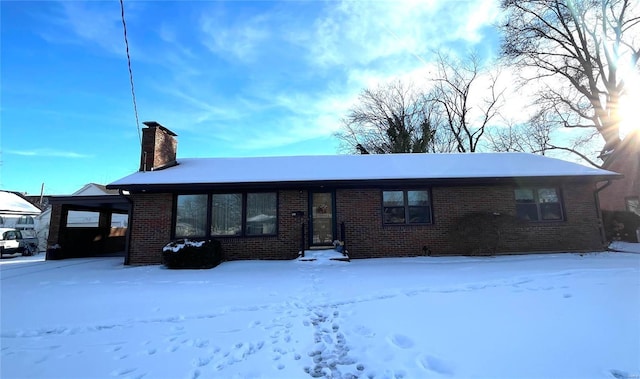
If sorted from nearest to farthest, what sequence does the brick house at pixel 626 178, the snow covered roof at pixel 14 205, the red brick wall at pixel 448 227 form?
the red brick wall at pixel 448 227 → the brick house at pixel 626 178 → the snow covered roof at pixel 14 205

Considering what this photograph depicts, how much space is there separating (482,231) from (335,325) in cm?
768

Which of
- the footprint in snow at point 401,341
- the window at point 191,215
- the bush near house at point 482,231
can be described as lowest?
the footprint in snow at point 401,341

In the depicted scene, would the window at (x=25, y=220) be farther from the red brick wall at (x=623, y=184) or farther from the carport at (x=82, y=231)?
the red brick wall at (x=623, y=184)

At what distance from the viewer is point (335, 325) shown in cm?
425

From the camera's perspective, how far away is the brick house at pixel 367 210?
10.3 metres

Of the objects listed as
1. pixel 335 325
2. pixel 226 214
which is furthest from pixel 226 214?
pixel 335 325

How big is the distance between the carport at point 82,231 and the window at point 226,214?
2159mm

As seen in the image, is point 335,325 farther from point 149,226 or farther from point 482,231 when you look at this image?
point 149,226

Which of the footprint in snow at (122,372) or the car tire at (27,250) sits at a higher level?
the car tire at (27,250)

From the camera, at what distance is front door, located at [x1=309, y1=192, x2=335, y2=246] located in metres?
10.5

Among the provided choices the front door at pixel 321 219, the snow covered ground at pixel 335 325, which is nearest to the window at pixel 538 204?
the snow covered ground at pixel 335 325

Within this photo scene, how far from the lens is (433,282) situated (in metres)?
6.32

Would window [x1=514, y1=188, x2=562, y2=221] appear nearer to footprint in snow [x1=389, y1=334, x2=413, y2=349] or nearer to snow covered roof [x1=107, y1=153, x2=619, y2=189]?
snow covered roof [x1=107, y1=153, x2=619, y2=189]

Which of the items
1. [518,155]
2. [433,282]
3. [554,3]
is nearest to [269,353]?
[433,282]
